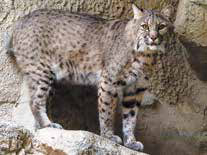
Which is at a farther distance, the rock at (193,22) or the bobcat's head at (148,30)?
the rock at (193,22)

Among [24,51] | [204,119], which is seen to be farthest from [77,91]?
[204,119]

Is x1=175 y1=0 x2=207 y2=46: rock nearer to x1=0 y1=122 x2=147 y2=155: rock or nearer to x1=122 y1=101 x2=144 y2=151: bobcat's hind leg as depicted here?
x1=122 y1=101 x2=144 y2=151: bobcat's hind leg

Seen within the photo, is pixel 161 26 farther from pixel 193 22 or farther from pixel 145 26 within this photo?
pixel 193 22

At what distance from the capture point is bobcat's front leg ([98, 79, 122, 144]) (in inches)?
214

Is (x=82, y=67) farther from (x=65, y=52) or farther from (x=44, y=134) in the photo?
(x=44, y=134)

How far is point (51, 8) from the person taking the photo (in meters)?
5.80

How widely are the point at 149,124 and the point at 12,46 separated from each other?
1.58 m

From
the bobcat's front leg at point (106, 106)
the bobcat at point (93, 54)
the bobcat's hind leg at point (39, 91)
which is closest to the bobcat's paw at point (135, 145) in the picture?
the bobcat at point (93, 54)

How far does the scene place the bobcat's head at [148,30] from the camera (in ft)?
17.4

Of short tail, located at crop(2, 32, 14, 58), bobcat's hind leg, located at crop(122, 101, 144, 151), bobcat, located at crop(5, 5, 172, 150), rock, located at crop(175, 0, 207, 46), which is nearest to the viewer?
bobcat, located at crop(5, 5, 172, 150)

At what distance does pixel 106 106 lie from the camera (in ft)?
18.0

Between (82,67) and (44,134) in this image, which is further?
(82,67)

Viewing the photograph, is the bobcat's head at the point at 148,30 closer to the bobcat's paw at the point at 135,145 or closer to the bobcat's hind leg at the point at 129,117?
the bobcat's hind leg at the point at 129,117

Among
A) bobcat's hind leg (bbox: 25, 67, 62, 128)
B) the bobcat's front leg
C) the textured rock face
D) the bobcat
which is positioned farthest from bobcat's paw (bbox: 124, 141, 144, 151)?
Result: the textured rock face
